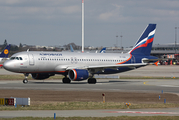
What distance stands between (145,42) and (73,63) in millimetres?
17629

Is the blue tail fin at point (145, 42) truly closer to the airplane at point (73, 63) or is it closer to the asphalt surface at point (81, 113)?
the airplane at point (73, 63)

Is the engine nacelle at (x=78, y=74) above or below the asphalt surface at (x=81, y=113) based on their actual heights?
above

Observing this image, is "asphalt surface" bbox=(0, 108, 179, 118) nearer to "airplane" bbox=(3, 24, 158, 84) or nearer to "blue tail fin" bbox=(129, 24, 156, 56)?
"airplane" bbox=(3, 24, 158, 84)

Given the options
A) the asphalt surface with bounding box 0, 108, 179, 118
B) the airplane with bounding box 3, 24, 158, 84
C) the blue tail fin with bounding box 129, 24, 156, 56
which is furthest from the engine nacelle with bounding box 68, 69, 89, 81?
the asphalt surface with bounding box 0, 108, 179, 118

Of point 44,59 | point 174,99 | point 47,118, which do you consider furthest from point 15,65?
point 47,118

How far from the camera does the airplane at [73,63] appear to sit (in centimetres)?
5028

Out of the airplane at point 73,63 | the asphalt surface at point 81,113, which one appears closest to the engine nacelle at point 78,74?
the airplane at point 73,63

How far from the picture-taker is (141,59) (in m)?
62.4

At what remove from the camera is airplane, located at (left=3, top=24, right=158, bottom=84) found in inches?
1980

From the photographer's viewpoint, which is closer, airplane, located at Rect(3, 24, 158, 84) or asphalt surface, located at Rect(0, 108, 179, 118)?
asphalt surface, located at Rect(0, 108, 179, 118)

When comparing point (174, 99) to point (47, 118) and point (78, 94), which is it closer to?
point (78, 94)

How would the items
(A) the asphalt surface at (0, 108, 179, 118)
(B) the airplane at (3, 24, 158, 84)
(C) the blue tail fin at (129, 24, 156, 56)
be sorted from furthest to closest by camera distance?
(C) the blue tail fin at (129, 24, 156, 56) < (B) the airplane at (3, 24, 158, 84) < (A) the asphalt surface at (0, 108, 179, 118)

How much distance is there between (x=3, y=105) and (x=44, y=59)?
23783 millimetres

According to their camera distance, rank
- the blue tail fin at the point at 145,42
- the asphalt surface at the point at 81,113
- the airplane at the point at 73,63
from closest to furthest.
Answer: the asphalt surface at the point at 81,113
the airplane at the point at 73,63
the blue tail fin at the point at 145,42
